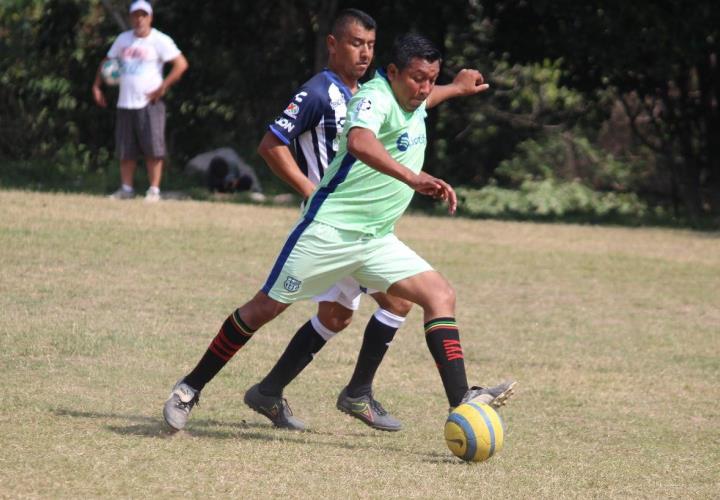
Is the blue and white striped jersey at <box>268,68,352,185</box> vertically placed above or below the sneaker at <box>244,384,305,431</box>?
above

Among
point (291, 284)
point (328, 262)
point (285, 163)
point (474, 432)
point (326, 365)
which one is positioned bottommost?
point (326, 365)

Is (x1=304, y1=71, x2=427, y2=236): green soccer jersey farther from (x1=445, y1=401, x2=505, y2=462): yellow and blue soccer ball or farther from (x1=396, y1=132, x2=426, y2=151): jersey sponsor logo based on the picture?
(x1=445, y1=401, x2=505, y2=462): yellow and blue soccer ball

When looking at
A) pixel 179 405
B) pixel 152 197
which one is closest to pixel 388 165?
pixel 179 405

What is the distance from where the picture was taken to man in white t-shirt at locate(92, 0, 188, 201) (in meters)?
14.1

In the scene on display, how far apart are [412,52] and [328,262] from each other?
98 cm

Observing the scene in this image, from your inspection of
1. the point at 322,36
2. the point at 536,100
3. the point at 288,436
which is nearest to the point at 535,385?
the point at 288,436

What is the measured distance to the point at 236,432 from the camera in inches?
244

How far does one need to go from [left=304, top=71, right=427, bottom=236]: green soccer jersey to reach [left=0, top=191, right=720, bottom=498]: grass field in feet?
3.37

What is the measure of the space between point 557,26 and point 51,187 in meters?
6.56

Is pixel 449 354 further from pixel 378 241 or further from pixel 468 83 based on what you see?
pixel 468 83

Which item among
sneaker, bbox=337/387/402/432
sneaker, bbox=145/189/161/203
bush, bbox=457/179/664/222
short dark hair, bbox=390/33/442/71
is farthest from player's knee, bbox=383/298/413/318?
bush, bbox=457/179/664/222

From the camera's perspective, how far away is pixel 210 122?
19.0m

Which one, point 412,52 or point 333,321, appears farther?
point 333,321

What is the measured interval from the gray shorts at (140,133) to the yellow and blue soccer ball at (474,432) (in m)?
8.98
